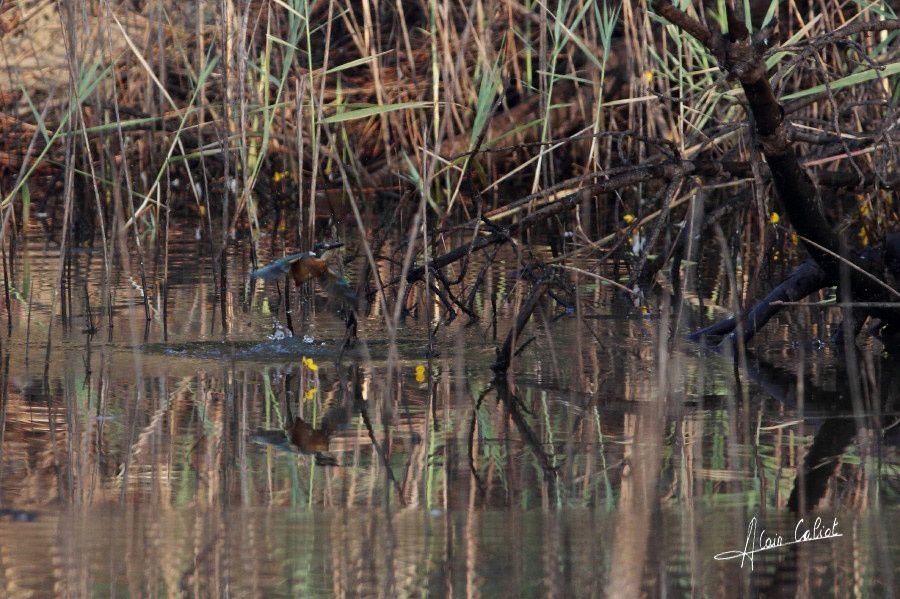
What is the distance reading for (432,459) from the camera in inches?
115

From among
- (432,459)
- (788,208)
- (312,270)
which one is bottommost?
(432,459)

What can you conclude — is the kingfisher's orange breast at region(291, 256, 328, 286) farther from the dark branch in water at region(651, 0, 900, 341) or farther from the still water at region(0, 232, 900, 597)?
the dark branch in water at region(651, 0, 900, 341)

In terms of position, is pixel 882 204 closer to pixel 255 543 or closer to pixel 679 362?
pixel 679 362

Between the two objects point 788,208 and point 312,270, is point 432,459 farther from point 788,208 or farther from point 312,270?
point 788,208

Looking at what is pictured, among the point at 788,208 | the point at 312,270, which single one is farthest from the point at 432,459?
the point at 788,208

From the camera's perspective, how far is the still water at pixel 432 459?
90.9 inches

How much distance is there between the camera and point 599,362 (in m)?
3.89

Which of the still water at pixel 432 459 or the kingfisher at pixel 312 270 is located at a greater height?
the kingfisher at pixel 312 270

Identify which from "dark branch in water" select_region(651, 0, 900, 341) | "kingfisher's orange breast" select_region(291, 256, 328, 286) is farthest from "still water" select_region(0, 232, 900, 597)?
"kingfisher's orange breast" select_region(291, 256, 328, 286)

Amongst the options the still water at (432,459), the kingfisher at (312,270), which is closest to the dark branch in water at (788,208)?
the still water at (432,459)

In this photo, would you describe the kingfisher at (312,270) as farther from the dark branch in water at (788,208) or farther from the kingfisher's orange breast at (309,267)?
the dark branch in water at (788,208)

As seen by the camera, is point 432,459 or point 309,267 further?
point 309,267

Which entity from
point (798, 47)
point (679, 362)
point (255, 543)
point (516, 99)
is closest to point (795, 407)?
point (679, 362)

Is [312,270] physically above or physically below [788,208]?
below
